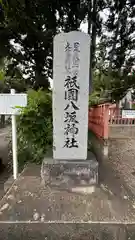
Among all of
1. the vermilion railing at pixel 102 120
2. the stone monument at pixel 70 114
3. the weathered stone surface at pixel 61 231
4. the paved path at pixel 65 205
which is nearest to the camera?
the weathered stone surface at pixel 61 231

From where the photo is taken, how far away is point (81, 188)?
7.73 ft

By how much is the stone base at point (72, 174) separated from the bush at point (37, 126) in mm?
962

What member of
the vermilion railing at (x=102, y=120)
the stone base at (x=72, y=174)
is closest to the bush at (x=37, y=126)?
the stone base at (x=72, y=174)

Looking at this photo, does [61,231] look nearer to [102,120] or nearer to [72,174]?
[72,174]

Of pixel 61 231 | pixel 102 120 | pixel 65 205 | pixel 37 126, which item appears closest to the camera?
pixel 61 231

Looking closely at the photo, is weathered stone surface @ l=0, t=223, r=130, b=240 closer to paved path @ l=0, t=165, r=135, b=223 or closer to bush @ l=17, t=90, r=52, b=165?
paved path @ l=0, t=165, r=135, b=223

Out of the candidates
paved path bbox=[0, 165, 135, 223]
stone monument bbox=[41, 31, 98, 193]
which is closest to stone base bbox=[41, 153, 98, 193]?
stone monument bbox=[41, 31, 98, 193]

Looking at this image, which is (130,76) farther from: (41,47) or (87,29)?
(41,47)

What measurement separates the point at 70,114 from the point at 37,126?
124cm

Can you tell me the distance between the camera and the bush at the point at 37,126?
335 centimetres

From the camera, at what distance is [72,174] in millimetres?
2371

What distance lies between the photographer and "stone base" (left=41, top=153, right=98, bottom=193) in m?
2.35

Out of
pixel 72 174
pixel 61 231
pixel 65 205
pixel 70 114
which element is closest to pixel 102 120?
pixel 70 114

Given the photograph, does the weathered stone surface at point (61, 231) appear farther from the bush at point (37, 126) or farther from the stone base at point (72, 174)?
the bush at point (37, 126)
